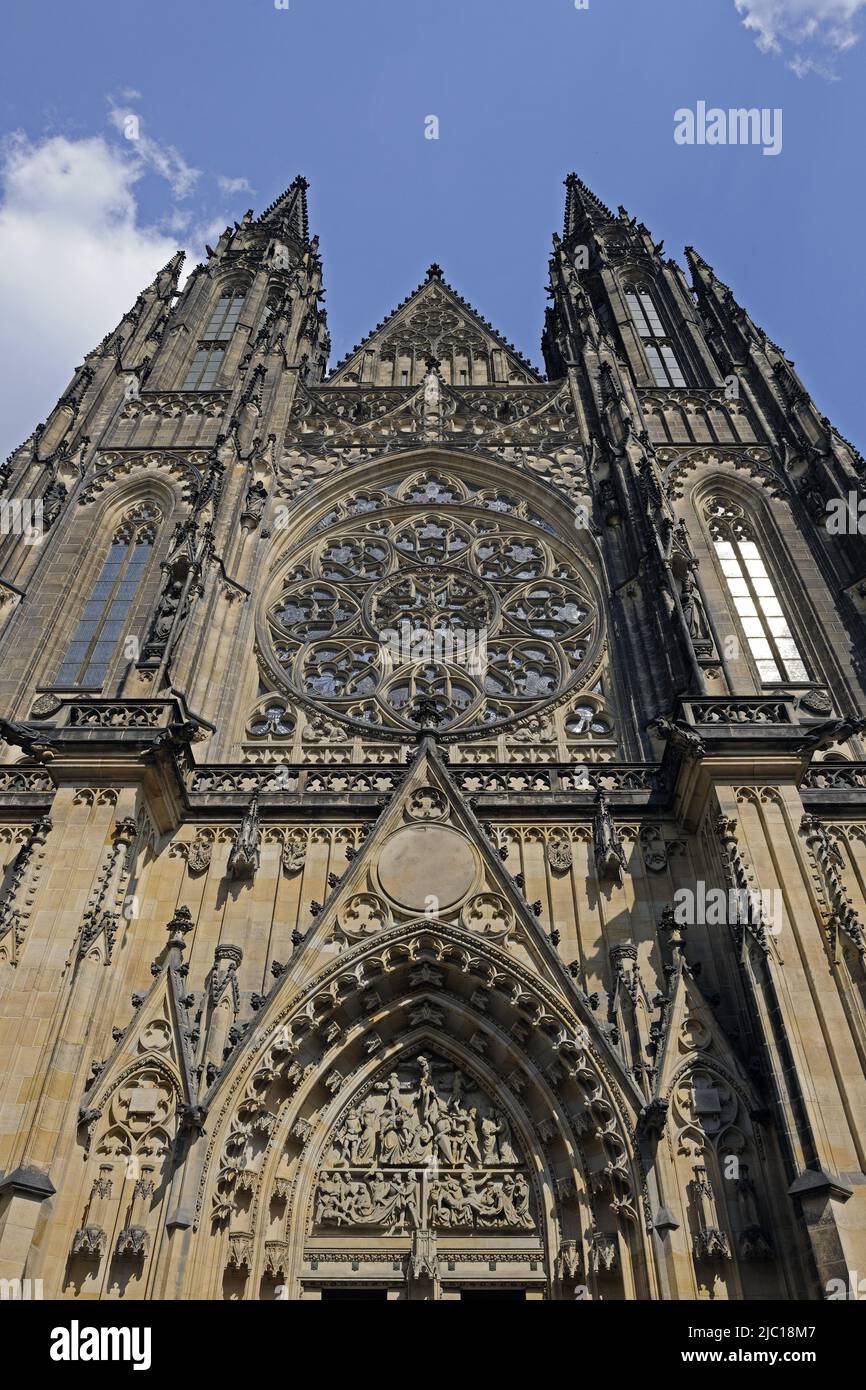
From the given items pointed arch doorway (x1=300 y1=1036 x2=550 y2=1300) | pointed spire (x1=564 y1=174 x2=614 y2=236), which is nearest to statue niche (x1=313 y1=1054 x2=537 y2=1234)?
pointed arch doorway (x1=300 y1=1036 x2=550 y2=1300)

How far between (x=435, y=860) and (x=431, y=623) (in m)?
5.48

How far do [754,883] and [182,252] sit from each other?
24587 millimetres

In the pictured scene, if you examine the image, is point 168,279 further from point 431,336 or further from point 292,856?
point 292,856

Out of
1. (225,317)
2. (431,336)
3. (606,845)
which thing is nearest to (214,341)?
(225,317)

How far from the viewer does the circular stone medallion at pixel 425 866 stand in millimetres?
11508

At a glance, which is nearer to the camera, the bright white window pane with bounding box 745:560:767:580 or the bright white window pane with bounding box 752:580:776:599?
the bright white window pane with bounding box 752:580:776:599

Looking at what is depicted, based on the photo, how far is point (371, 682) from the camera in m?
15.5

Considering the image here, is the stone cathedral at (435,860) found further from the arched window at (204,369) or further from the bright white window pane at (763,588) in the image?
the arched window at (204,369)

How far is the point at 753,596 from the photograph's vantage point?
54.1 feet

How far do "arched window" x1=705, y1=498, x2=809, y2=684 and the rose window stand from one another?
2405 millimetres

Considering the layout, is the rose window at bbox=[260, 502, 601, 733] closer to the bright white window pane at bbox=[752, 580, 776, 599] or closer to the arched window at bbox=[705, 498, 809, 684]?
the arched window at bbox=[705, 498, 809, 684]

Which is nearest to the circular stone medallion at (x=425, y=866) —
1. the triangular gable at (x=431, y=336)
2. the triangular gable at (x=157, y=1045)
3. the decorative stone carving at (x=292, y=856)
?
the decorative stone carving at (x=292, y=856)

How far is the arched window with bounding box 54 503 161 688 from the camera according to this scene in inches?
609

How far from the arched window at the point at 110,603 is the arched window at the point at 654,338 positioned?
11.3 metres
